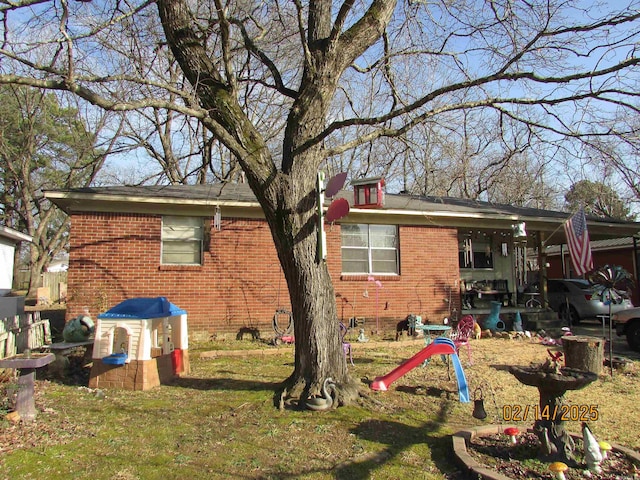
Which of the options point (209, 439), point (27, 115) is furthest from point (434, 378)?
point (27, 115)

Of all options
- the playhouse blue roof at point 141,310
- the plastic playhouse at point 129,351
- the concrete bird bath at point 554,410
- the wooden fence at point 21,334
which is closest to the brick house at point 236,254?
the wooden fence at point 21,334

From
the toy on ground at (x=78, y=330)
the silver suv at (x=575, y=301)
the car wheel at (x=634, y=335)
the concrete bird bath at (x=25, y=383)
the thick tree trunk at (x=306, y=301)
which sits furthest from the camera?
the silver suv at (x=575, y=301)

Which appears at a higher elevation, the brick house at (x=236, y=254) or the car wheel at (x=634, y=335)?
the brick house at (x=236, y=254)

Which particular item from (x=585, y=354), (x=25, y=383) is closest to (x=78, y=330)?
(x=25, y=383)

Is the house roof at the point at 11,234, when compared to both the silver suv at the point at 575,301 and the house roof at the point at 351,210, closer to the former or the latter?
the house roof at the point at 351,210

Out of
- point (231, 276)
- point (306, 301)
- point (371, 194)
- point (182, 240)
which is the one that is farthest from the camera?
point (231, 276)

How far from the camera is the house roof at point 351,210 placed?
10.3m

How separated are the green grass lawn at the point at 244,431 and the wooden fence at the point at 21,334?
1598mm

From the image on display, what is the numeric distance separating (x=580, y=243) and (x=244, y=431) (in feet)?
22.3

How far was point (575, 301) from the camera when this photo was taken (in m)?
14.4

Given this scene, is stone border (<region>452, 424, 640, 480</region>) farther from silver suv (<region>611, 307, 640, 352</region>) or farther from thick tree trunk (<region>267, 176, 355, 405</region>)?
silver suv (<region>611, 307, 640, 352</region>)

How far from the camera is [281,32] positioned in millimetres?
8188

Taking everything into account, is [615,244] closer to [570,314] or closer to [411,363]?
[570,314]

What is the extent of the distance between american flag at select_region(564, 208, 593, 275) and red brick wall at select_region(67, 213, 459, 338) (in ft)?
15.5
